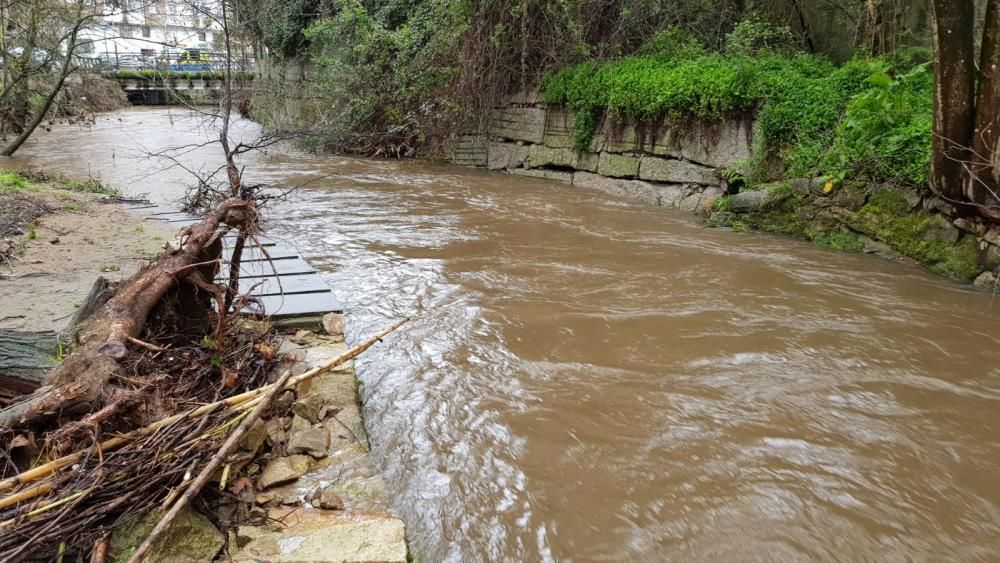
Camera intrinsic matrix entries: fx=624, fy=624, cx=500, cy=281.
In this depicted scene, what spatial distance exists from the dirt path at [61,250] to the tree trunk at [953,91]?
675 centimetres

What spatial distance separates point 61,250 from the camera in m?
5.19

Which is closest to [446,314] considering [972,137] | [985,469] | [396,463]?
[396,463]

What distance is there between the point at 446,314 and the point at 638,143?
6.38 metres

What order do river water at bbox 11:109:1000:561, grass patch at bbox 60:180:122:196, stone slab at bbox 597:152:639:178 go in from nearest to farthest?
river water at bbox 11:109:1000:561, grass patch at bbox 60:180:122:196, stone slab at bbox 597:152:639:178

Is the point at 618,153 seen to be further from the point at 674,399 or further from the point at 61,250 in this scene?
the point at 61,250

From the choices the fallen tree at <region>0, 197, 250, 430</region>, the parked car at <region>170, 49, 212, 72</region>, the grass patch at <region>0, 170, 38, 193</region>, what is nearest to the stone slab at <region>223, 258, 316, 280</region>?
the fallen tree at <region>0, 197, 250, 430</region>

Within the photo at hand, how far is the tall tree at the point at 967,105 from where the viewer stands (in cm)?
521

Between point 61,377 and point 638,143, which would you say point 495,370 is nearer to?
point 61,377

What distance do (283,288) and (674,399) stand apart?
118 inches

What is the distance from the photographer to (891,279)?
5777mm

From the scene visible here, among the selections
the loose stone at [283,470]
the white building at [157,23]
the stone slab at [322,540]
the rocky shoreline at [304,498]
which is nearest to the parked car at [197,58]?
the white building at [157,23]

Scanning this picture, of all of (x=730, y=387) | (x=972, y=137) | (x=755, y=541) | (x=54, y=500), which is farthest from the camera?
(x=972, y=137)

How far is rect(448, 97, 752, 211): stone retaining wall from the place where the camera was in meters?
8.86

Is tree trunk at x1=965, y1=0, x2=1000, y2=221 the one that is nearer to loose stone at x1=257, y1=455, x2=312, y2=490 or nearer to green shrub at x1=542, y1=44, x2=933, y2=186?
green shrub at x1=542, y1=44, x2=933, y2=186
